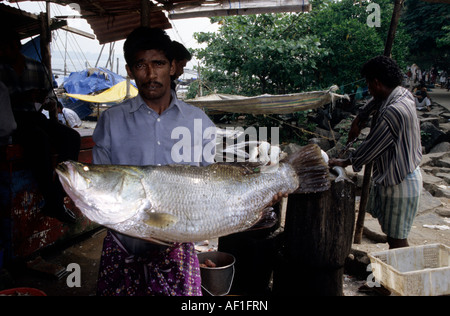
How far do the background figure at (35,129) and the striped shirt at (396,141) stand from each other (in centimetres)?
370

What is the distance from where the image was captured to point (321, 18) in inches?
521

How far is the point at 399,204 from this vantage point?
362cm

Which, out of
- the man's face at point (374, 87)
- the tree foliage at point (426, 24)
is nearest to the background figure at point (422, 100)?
the tree foliage at point (426, 24)

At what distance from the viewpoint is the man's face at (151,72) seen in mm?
2213

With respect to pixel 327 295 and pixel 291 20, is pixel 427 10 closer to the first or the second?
pixel 291 20

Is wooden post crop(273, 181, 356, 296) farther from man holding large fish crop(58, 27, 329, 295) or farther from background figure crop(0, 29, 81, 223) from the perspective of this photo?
background figure crop(0, 29, 81, 223)

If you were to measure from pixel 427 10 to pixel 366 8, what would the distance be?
31.0ft

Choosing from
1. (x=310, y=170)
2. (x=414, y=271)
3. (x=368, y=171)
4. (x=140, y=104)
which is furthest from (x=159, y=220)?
(x=368, y=171)

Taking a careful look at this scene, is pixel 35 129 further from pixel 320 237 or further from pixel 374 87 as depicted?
pixel 374 87

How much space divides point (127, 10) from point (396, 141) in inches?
176

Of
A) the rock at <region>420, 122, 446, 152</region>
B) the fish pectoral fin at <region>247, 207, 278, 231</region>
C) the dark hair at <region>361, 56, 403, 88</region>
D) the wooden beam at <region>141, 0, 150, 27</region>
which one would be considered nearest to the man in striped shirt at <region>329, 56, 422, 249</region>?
the dark hair at <region>361, 56, 403, 88</region>

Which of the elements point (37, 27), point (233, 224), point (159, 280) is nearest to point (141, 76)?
point (233, 224)

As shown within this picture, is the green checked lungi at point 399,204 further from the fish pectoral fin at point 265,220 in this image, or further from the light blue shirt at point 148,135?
the light blue shirt at point 148,135
